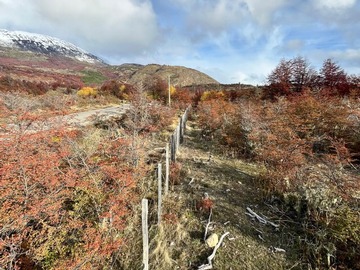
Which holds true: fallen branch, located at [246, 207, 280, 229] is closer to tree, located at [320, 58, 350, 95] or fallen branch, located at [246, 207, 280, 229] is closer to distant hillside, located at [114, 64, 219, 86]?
tree, located at [320, 58, 350, 95]

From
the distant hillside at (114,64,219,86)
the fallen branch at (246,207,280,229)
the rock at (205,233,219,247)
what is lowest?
the rock at (205,233,219,247)

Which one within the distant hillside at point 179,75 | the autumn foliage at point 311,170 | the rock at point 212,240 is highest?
the distant hillside at point 179,75

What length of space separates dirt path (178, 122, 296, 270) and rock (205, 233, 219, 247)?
6.3 inches

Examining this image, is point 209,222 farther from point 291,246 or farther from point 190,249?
point 291,246

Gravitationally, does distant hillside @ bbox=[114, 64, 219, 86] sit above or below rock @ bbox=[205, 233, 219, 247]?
above

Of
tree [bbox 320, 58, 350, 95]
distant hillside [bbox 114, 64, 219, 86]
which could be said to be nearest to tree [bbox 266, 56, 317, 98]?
tree [bbox 320, 58, 350, 95]

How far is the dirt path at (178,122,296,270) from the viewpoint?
13.1ft

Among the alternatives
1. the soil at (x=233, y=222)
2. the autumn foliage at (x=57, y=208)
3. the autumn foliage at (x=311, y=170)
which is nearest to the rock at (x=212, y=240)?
the soil at (x=233, y=222)

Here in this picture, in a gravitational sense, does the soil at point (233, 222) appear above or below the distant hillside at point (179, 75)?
below

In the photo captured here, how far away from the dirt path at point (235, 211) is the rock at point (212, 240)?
6.3 inches

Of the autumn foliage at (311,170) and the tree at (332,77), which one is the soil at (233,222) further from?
the tree at (332,77)

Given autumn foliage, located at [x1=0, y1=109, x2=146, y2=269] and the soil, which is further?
autumn foliage, located at [x1=0, y1=109, x2=146, y2=269]

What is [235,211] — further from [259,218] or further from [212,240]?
[212,240]

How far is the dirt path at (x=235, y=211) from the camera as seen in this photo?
398 centimetres
